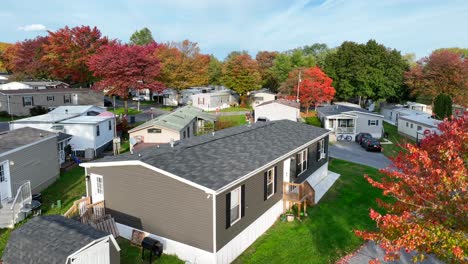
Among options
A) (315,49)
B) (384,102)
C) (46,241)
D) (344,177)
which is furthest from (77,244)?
(315,49)

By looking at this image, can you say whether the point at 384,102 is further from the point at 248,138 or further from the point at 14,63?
the point at 14,63

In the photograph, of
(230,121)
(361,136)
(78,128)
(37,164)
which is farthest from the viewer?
(230,121)

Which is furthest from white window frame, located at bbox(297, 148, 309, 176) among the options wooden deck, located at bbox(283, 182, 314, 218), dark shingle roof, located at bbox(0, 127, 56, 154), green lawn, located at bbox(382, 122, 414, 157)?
dark shingle roof, located at bbox(0, 127, 56, 154)

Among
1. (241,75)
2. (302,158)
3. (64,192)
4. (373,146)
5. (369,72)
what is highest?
(369,72)

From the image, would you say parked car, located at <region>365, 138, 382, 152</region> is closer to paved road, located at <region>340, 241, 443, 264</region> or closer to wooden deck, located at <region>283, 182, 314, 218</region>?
wooden deck, located at <region>283, 182, 314, 218</region>

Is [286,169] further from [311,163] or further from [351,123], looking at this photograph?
[351,123]

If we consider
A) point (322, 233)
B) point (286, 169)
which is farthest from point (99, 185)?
point (322, 233)

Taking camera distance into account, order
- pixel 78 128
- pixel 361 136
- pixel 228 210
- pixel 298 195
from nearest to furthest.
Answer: pixel 228 210, pixel 298 195, pixel 78 128, pixel 361 136

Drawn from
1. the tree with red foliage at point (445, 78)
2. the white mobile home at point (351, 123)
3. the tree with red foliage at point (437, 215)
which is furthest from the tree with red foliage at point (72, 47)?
the tree with red foliage at point (437, 215)
